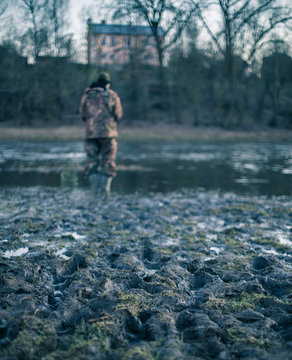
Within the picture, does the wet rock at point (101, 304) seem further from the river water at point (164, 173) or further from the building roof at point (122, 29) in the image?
the building roof at point (122, 29)

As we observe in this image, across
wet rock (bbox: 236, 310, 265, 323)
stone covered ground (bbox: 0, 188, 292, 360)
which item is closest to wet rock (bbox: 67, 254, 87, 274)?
stone covered ground (bbox: 0, 188, 292, 360)

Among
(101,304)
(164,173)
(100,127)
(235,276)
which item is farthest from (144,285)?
(164,173)

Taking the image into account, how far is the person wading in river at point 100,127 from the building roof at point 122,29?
23915 millimetres

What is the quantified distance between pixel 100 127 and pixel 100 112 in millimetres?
326

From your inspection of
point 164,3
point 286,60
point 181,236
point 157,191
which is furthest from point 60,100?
point 181,236

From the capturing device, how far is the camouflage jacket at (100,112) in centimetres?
850

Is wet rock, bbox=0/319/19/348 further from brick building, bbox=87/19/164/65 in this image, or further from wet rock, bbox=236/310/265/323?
brick building, bbox=87/19/164/65

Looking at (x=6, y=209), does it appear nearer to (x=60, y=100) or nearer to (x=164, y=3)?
(x=164, y=3)

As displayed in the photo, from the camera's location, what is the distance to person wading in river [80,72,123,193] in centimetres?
852

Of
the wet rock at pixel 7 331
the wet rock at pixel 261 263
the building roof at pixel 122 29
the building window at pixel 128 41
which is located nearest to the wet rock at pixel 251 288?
the wet rock at pixel 261 263

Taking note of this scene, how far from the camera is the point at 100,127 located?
335 inches

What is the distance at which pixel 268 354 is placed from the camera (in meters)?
2.22

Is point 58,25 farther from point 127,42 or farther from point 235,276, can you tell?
point 235,276

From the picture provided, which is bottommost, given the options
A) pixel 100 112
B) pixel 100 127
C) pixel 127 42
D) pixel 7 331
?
pixel 7 331
